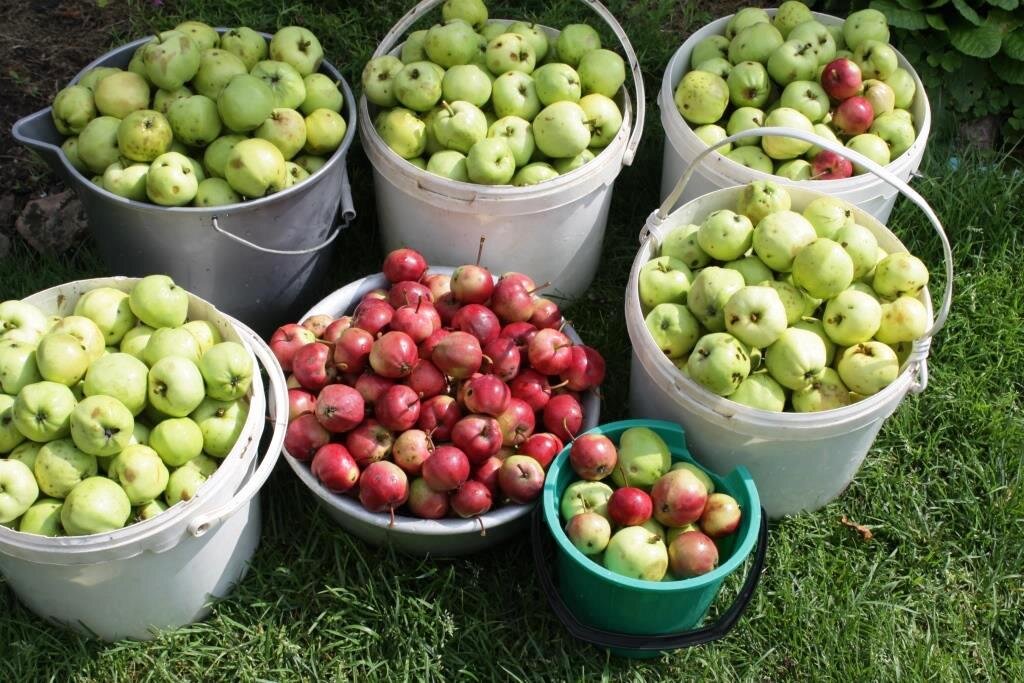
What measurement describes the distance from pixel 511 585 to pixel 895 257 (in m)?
1.58

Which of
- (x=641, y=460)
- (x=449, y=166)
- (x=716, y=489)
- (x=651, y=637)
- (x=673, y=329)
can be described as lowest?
(x=651, y=637)

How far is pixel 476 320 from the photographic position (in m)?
3.09

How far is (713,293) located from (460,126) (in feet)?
3.58

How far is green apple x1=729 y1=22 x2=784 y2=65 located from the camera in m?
3.76

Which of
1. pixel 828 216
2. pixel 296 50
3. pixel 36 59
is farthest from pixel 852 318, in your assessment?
pixel 36 59

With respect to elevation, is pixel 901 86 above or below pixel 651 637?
above

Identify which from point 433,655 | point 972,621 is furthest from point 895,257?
point 433,655

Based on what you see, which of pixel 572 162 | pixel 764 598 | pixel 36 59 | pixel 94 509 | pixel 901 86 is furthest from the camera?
pixel 36 59

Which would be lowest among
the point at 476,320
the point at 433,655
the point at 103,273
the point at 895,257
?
the point at 433,655

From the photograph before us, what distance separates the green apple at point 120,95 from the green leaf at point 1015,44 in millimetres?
3601

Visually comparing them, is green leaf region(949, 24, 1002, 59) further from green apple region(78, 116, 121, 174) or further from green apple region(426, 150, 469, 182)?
green apple region(78, 116, 121, 174)

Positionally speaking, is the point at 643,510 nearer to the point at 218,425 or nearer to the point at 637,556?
the point at 637,556

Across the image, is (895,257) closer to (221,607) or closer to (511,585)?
(511,585)

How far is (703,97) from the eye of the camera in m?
3.63
